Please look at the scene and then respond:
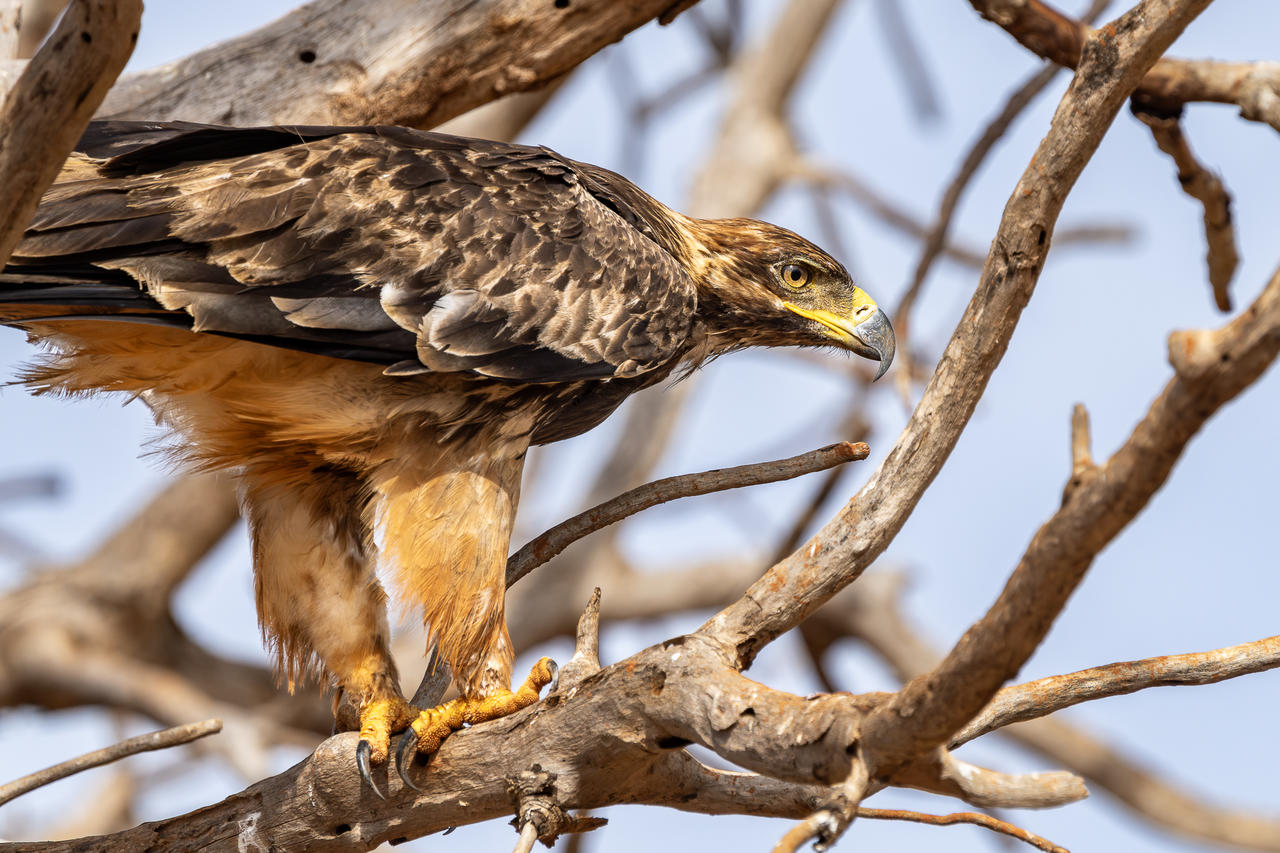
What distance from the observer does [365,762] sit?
3.84 m

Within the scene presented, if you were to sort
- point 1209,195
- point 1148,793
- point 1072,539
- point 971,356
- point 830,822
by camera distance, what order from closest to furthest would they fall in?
point 1072,539, point 830,822, point 971,356, point 1209,195, point 1148,793

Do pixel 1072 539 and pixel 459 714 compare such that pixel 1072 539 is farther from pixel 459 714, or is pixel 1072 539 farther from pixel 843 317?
pixel 843 317

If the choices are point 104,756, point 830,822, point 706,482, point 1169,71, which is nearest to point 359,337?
point 706,482

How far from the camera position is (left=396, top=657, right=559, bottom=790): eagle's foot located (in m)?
3.88

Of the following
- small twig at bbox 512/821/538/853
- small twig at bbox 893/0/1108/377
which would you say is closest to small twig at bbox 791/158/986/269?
small twig at bbox 893/0/1108/377

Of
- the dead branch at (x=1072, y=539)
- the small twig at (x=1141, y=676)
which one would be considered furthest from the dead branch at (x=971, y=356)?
the dead branch at (x=1072, y=539)

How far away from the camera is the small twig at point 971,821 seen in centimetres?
324

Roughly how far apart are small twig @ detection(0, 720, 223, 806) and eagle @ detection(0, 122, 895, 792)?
51cm

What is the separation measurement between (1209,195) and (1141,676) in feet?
8.18

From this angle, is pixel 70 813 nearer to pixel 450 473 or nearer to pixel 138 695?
pixel 138 695

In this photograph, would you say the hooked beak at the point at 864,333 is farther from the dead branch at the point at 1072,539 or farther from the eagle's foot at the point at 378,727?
the dead branch at the point at 1072,539

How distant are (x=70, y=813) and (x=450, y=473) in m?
8.11

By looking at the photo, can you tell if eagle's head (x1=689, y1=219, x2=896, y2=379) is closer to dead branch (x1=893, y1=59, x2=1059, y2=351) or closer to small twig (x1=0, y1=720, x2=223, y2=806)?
dead branch (x1=893, y1=59, x2=1059, y2=351)

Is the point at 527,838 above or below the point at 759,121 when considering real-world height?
below
